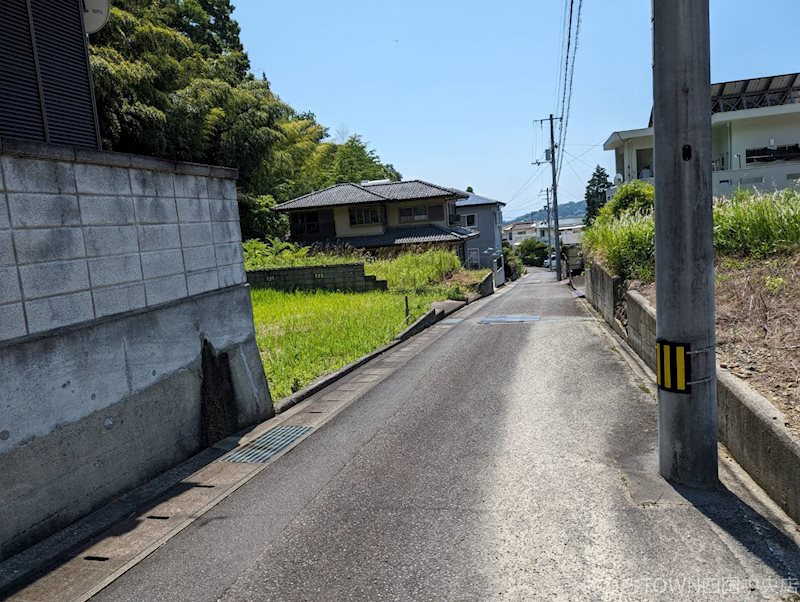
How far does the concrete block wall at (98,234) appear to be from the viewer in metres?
4.02

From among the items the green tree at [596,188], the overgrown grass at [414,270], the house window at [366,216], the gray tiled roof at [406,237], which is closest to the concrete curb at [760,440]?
the overgrown grass at [414,270]

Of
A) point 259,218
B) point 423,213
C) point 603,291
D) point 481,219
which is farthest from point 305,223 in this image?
point 603,291

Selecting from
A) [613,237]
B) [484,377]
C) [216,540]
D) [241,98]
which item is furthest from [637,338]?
[241,98]

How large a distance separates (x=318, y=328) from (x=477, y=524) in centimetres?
836

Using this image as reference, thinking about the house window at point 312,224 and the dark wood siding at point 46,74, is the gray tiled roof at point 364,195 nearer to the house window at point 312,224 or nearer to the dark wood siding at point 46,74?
the house window at point 312,224

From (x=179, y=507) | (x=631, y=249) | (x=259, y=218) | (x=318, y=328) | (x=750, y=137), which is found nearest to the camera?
(x=179, y=507)

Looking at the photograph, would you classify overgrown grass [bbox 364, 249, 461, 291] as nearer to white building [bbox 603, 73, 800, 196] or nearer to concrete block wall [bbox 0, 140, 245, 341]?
white building [bbox 603, 73, 800, 196]

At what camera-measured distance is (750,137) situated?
25.0m

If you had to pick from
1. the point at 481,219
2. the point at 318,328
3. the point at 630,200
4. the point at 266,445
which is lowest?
the point at 266,445

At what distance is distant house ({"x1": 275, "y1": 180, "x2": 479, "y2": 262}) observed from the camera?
31.2 metres

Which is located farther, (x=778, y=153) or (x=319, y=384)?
(x=778, y=153)

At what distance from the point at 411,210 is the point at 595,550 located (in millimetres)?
30461

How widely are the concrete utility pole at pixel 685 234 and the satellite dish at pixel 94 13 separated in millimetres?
6387

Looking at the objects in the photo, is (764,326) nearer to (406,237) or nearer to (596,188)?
(406,237)
